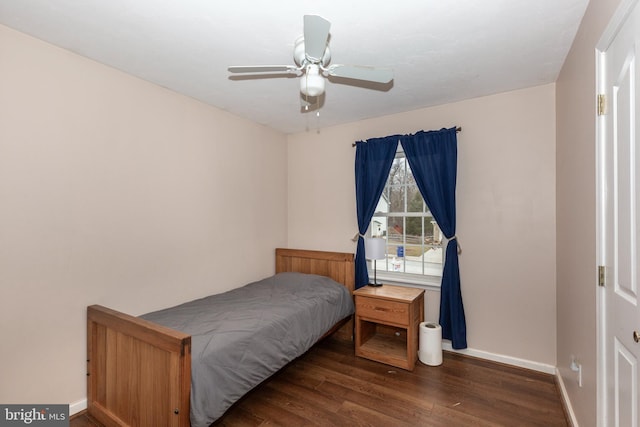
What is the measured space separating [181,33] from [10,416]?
8.41ft

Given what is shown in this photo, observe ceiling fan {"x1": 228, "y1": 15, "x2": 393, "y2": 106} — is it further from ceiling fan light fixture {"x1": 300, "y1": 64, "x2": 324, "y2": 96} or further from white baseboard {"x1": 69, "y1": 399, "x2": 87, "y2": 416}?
white baseboard {"x1": 69, "y1": 399, "x2": 87, "y2": 416}

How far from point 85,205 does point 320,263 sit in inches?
93.2

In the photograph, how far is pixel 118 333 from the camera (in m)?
1.91

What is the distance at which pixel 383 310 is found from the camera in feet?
9.36

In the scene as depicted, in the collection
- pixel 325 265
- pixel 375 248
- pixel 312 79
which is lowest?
pixel 325 265

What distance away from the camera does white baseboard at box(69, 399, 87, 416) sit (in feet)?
6.75

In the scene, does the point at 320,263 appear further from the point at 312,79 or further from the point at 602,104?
the point at 602,104

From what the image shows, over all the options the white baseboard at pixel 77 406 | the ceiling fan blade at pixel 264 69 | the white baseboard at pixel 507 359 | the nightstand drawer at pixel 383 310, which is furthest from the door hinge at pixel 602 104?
the white baseboard at pixel 77 406

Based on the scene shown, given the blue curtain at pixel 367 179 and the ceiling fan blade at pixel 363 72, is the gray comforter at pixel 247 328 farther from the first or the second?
the ceiling fan blade at pixel 363 72

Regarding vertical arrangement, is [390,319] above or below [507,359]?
above

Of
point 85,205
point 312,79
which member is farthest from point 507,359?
point 85,205

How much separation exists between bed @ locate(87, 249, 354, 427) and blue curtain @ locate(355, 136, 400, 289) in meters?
1.05

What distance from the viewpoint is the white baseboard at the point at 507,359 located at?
2.61m

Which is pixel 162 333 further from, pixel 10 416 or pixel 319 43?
pixel 319 43
